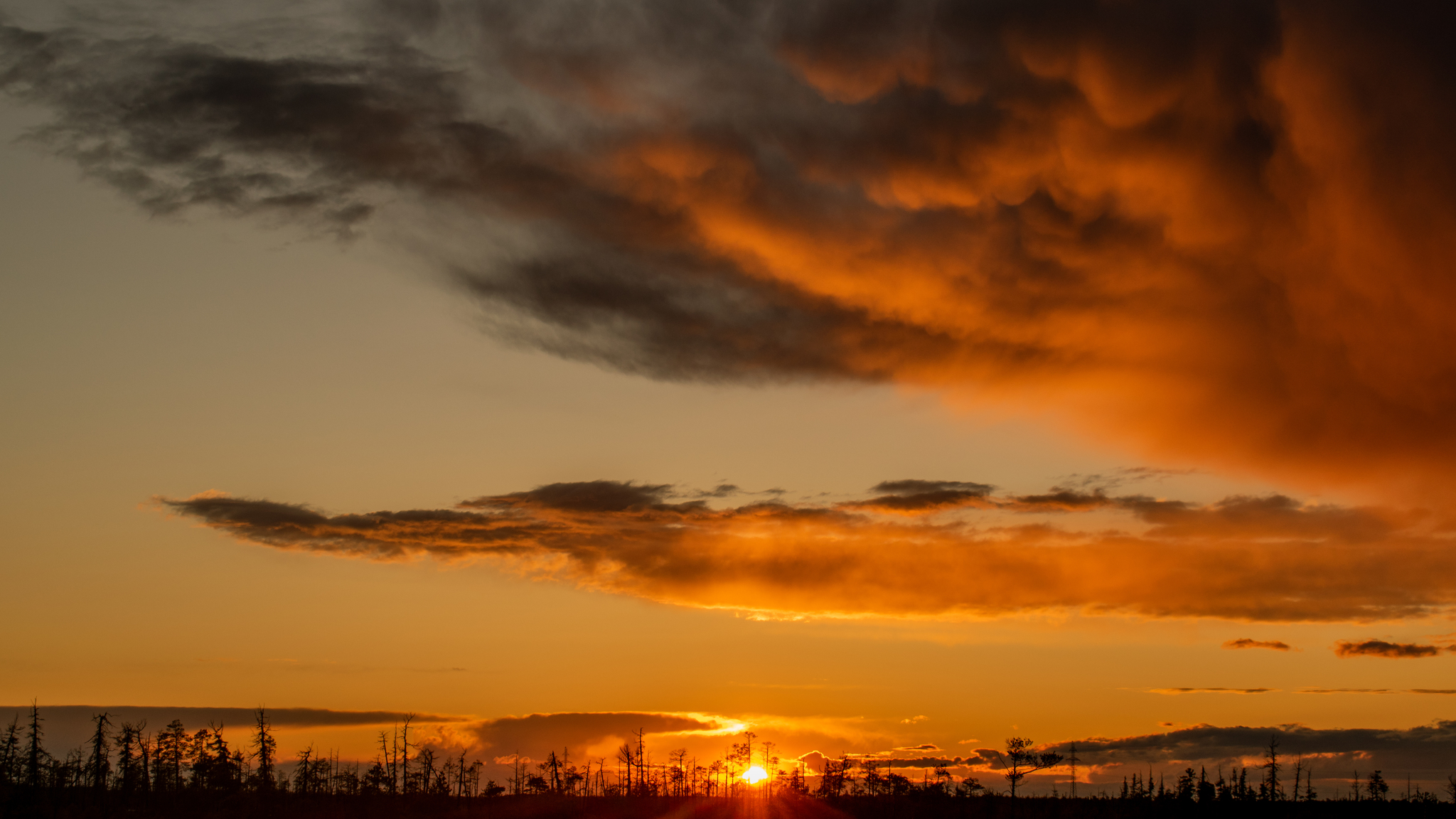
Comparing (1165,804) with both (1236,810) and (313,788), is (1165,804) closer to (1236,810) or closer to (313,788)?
(1236,810)

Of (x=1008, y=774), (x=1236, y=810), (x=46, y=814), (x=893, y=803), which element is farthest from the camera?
(x=1236, y=810)

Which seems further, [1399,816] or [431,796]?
[1399,816]

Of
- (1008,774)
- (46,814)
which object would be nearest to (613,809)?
(1008,774)

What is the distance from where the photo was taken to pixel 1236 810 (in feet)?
608

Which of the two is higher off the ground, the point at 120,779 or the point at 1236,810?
the point at 120,779

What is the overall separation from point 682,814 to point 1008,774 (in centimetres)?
5064

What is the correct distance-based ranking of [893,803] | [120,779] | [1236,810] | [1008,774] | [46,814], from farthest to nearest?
1. [1236,810]
2. [893,803]
3. [1008,774]
4. [120,779]
5. [46,814]

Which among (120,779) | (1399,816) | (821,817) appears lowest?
(1399,816)

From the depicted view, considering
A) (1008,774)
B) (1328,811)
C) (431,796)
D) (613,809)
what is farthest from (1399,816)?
(431,796)

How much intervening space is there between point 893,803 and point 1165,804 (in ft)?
192

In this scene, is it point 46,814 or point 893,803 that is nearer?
point 46,814

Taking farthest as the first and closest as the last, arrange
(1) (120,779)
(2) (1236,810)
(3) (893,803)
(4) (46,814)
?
(2) (1236,810) → (3) (893,803) → (1) (120,779) → (4) (46,814)

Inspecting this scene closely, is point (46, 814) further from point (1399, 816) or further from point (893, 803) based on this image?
point (1399, 816)

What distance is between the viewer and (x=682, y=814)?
157625 millimetres
